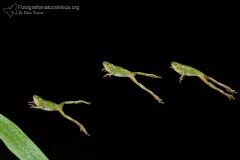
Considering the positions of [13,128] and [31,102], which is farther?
[31,102]

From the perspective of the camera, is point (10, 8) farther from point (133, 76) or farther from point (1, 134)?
point (1, 134)

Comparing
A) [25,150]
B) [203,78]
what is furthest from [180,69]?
[25,150]

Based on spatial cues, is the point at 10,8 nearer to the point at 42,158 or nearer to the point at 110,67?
the point at 110,67

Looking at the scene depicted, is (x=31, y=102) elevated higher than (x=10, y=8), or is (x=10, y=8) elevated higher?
(x=10, y=8)

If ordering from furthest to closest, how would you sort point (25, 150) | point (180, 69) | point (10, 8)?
1. point (10, 8)
2. point (180, 69)
3. point (25, 150)

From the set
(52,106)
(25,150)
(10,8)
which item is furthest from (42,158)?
(10,8)

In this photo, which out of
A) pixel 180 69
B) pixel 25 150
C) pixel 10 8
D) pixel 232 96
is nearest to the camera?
pixel 25 150
